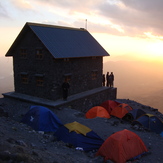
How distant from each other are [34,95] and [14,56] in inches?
167

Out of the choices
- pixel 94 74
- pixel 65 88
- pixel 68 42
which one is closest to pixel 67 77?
pixel 65 88

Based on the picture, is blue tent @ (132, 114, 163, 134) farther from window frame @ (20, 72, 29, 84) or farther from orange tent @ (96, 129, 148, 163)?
window frame @ (20, 72, 29, 84)

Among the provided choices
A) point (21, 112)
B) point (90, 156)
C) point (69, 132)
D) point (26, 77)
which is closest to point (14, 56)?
point (26, 77)

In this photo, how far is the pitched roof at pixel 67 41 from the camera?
16.0m

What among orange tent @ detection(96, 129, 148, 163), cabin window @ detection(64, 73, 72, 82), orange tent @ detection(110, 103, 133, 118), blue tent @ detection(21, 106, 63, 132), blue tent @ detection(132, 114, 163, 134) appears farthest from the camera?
cabin window @ detection(64, 73, 72, 82)

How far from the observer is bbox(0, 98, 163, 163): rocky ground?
613 centimetres

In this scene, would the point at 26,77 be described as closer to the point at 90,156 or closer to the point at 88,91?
the point at 88,91

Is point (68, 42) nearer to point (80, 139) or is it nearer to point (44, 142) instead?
point (80, 139)

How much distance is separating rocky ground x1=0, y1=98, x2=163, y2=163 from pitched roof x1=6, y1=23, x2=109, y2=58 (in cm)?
489

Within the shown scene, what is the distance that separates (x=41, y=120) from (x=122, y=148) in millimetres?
5024

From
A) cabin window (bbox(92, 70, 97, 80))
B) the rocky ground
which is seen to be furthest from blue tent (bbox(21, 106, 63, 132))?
cabin window (bbox(92, 70, 97, 80))

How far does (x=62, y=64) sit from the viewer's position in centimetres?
1652

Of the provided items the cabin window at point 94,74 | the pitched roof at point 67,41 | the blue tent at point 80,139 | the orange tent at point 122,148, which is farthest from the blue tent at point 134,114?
the pitched roof at point 67,41

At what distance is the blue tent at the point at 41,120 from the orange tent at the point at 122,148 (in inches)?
144
